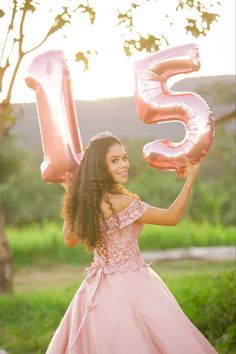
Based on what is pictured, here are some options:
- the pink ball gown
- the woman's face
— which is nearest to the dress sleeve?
the pink ball gown

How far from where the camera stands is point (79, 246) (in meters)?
16.2

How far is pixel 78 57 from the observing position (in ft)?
24.0

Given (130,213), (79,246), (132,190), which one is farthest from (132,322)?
(132,190)

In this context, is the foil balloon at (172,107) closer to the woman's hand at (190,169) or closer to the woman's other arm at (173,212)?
the woman's hand at (190,169)

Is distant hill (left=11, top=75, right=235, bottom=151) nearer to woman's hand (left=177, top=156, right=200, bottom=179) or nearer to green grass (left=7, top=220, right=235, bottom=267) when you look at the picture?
green grass (left=7, top=220, right=235, bottom=267)

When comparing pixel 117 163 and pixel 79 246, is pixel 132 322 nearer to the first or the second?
pixel 117 163

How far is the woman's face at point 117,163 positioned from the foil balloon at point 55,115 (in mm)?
467

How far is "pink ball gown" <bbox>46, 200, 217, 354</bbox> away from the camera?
4613 millimetres

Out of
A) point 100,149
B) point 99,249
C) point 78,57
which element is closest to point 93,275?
point 99,249

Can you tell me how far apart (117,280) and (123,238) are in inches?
8.2

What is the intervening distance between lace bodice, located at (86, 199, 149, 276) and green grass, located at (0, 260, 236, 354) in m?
2.01

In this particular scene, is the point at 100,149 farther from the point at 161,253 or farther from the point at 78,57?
the point at 161,253

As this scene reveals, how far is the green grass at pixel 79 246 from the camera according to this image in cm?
1628

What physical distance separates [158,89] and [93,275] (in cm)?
104
